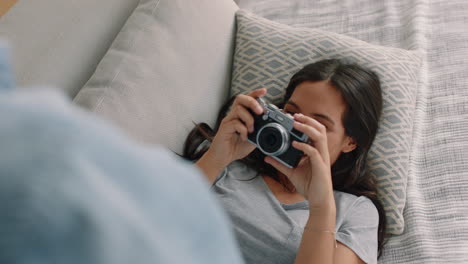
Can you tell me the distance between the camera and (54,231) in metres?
0.23

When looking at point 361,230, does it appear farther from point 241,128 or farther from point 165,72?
point 165,72

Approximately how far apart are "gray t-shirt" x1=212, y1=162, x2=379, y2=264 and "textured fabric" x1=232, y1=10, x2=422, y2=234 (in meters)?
0.11

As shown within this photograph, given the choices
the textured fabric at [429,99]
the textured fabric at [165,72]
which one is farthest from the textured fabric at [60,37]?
the textured fabric at [429,99]

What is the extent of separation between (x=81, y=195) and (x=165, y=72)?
97 cm

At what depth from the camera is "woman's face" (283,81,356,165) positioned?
1.11 meters

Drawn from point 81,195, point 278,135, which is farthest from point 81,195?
point 278,135

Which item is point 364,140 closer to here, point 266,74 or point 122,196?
point 266,74

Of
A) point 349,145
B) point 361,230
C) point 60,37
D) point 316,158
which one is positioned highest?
point 60,37

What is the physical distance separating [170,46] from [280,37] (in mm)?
344

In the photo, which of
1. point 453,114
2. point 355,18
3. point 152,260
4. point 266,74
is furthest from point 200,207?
point 355,18

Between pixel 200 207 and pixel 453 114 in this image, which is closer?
pixel 200 207

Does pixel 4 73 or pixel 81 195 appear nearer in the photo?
pixel 81 195

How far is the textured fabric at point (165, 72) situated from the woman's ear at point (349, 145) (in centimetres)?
37

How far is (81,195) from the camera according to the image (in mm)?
241
